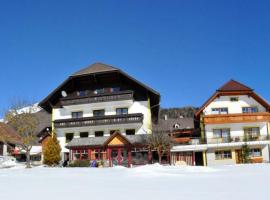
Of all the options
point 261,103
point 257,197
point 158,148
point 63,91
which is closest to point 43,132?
point 63,91

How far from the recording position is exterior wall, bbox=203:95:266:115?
41.2 m

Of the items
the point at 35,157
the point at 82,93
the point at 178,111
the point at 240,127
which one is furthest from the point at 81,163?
the point at 178,111

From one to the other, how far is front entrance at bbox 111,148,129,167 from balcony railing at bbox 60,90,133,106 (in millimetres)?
6289

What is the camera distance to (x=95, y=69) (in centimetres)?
4206

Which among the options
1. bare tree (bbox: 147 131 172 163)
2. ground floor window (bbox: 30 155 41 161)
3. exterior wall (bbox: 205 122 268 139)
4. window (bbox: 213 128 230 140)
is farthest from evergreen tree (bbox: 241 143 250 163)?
ground floor window (bbox: 30 155 41 161)

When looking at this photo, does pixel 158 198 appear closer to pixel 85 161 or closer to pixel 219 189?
pixel 219 189

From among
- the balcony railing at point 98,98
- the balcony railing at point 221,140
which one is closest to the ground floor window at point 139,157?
the balcony railing at point 221,140

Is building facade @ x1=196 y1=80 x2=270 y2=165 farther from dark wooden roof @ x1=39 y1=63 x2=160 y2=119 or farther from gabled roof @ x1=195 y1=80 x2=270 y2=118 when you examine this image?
dark wooden roof @ x1=39 y1=63 x2=160 y2=119

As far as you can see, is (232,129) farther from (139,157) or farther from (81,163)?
(81,163)

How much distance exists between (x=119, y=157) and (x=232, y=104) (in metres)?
15.6

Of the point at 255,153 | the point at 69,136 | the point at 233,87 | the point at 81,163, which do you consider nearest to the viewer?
the point at 81,163

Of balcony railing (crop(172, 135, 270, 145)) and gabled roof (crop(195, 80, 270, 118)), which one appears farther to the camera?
gabled roof (crop(195, 80, 270, 118))

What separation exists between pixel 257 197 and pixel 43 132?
42.4 meters

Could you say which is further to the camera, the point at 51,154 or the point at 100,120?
the point at 100,120
